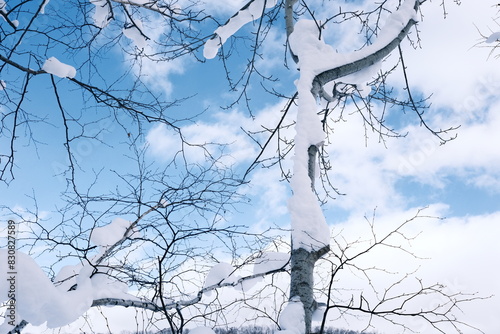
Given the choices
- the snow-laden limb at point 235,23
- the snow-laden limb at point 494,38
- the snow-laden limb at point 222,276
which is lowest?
the snow-laden limb at point 222,276

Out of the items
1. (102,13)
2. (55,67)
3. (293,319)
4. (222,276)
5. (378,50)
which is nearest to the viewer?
(293,319)

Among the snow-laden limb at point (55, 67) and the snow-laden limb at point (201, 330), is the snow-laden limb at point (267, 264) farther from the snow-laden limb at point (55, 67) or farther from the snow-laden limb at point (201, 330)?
the snow-laden limb at point (55, 67)

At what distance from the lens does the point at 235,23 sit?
15.6ft

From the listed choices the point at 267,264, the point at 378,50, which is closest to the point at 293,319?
the point at 267,264

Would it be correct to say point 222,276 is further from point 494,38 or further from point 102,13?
point 494,38

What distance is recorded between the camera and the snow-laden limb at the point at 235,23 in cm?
472

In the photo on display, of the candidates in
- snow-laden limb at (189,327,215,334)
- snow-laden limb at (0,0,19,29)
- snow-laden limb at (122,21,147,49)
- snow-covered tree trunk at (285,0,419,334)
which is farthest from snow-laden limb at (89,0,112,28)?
snow-laden limb at (189,327,215,334)

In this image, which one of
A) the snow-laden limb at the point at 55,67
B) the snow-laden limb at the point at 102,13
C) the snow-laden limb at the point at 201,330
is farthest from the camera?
the snow-laden limb at the point at 102,13

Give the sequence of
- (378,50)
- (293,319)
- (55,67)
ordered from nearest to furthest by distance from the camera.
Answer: (293,319) < (55,67) < (378,50)

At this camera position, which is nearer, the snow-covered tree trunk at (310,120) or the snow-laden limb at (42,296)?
the snow-laden limb at (42,296)

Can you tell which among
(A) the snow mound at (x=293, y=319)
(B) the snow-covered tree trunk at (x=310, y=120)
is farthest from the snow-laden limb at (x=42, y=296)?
(B) the snow-covered tree trunk at (x=310, y=120)

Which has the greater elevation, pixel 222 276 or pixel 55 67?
pixel 55 67

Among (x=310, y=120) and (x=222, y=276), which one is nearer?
(x=222, y=276)

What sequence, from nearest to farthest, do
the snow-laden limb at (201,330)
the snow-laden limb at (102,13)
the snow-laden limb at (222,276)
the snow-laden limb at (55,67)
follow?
the snow-laden limb at (201,330) < the snow-laden limb at (222,276) < the snow-laden limb at (55,67) < the snow-laden limb at (102,13)
